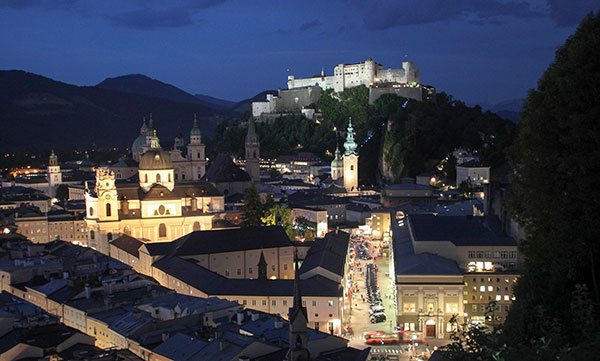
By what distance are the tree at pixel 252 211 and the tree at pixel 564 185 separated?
132ft

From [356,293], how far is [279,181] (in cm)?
5370

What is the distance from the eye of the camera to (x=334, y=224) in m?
74.6

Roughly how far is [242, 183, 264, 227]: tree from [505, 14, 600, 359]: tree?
40282 mm

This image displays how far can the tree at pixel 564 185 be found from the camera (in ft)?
61.5

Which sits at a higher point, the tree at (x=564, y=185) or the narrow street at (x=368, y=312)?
the tree at (x=564, y=185)

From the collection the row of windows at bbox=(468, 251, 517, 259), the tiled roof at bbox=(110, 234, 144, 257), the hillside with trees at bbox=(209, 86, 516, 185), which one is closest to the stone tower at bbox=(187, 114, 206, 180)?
the hillside with trees at bbox=(209, 86, 516, 185)

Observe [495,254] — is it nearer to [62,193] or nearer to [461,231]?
[461,231]

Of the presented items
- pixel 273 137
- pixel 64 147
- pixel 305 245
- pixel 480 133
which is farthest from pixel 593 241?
pixel 64 147

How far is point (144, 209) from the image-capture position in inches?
2125

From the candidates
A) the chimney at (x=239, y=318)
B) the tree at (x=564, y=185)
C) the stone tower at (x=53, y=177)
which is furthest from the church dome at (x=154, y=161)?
the stone tower at (x=53, y=177)

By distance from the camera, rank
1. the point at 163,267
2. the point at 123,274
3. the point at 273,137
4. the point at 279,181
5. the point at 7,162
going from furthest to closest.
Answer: the point at 7,162, the point at 273,137, the point at 279,181, the point at 163,267, the point at 123,274

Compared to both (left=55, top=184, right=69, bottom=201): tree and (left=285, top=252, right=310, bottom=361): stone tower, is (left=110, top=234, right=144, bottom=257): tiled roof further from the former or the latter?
(left=55, top=184, right=69, bottom=201): tree

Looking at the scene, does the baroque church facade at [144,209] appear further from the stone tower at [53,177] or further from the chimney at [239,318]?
the stone tower at [53,177]

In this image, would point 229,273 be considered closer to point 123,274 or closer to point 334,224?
point 123,274
